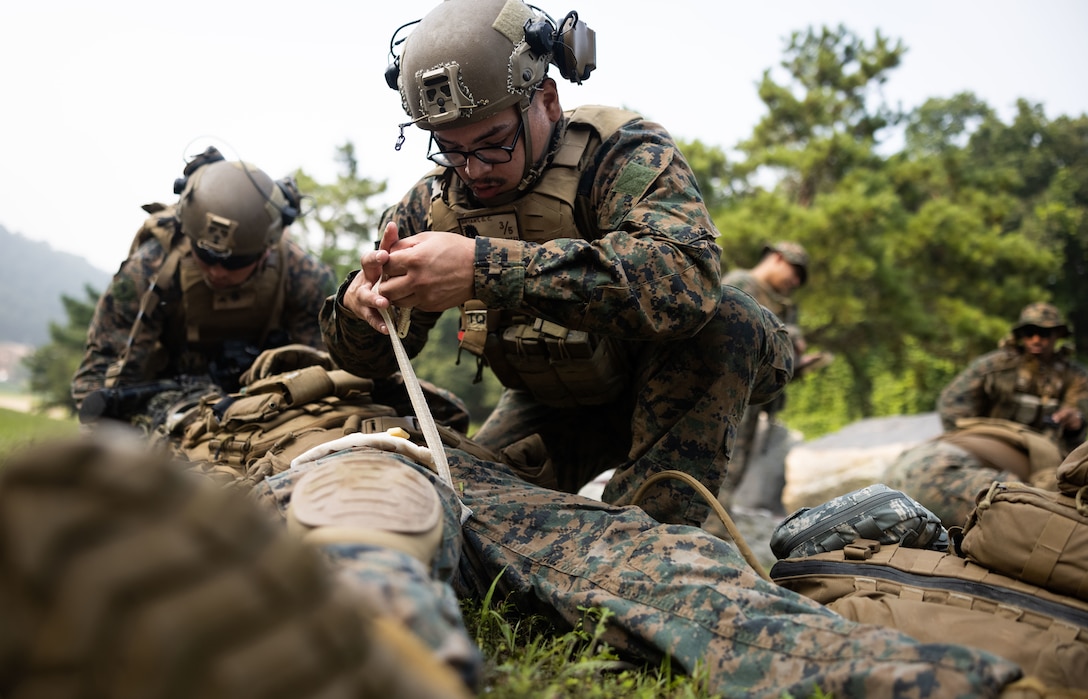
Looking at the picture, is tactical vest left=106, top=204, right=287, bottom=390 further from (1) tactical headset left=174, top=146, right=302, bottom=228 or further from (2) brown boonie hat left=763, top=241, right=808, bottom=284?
(2) brown boonie hat left=763, top=241, right=808, bottom=284

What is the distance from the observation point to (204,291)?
16.8 feet

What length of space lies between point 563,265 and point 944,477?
4148 mm

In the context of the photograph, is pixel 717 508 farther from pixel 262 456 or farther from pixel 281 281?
pixel 281 281

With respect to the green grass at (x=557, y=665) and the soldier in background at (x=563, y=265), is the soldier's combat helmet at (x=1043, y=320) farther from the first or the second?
the green grass at (x=557, y=665)

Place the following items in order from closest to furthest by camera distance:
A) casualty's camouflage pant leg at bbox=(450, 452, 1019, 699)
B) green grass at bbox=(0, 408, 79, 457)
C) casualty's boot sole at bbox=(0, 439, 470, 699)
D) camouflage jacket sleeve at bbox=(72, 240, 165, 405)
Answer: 1. casualty's boot sole at bbox=(0, 439, 470, 699)
2. casualty's camouflage pant leg at bbox=(450, 452, 1019, 699)
3. green grass at bbox=(0, 408, 79, 457)
4. camouflage jacket sleeve at bbox=(72, 240, 165, 405)

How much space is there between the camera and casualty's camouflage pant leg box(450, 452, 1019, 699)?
5.49ft

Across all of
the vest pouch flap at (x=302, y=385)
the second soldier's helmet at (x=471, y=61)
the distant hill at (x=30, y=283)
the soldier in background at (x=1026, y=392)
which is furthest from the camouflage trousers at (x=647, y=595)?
the distant hill at (x=30, y=283)

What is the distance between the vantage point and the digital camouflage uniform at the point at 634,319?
2572 millimetres

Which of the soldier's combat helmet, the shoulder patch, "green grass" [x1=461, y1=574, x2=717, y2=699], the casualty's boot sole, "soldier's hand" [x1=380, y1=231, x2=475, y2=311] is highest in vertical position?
the shoulder patch

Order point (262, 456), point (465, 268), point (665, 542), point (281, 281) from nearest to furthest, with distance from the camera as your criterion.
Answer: point (665, 542) < point (465, 268) < point (262, 456) < point (281, 281)

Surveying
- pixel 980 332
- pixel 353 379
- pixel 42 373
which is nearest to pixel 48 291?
pixel 42 373

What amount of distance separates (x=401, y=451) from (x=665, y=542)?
2.43 feet

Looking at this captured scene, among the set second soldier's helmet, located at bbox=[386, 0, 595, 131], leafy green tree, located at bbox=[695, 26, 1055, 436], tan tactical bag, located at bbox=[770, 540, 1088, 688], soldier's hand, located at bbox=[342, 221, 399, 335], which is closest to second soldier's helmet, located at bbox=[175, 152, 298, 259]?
second soldier's helmet, located at bbox=[386, 0, 595, 131]

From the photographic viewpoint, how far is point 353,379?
3.45m
